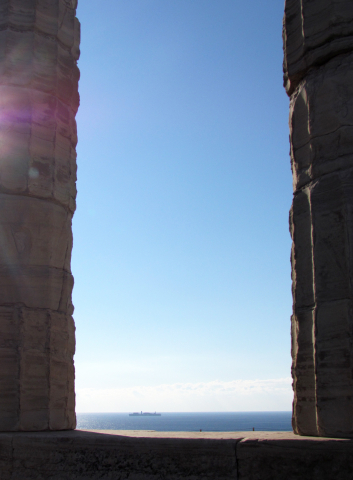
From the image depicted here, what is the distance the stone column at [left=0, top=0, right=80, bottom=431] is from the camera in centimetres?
587

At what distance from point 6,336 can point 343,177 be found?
3.95 meters

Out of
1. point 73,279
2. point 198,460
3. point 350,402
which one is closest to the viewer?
point 350,402

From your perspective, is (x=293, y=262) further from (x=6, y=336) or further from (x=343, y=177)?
(x=6, y=336)

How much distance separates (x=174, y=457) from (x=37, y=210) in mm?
3315

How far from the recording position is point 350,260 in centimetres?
438

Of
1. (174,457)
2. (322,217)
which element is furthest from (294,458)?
(322,217)

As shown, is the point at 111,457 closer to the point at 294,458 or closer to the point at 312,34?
the point at 294,458

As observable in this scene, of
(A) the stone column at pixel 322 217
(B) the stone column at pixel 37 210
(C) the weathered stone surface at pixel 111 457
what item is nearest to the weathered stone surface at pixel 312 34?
(A) the stone column at pixel 322 217

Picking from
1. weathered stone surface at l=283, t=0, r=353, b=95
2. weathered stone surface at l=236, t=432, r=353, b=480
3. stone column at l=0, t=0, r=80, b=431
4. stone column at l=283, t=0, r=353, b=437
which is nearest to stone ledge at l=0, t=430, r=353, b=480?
weathered stone surface at l=236, t=432, r=353, b=480

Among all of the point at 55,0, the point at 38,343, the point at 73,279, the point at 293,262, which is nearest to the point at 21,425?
the point at 38,343

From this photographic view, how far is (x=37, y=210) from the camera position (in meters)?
6.34

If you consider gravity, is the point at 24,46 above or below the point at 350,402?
above

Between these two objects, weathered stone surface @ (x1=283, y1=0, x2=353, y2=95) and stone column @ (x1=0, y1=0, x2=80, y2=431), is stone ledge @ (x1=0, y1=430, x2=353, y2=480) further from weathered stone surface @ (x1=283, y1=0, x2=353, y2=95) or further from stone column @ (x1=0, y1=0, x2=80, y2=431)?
weathered stone surface @ (x1=283, y1=0, x2=353, y2=95)

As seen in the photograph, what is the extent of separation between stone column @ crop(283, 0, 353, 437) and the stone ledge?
0.28 metres
